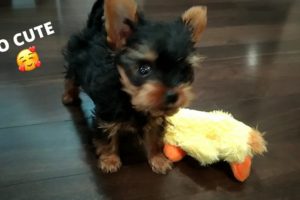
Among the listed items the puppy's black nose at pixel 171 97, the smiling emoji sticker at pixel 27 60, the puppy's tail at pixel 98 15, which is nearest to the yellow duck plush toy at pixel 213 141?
the puppy's black nose at pixel 171 97

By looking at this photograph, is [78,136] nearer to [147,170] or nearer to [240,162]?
[147,170]

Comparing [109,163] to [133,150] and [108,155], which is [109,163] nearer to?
[108,155]

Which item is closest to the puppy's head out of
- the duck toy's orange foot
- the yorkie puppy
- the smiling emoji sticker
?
the yorkie puppy

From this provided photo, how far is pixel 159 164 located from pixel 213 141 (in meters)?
0.19

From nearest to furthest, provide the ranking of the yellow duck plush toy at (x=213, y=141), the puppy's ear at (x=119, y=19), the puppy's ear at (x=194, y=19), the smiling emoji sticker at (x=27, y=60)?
the puppy's ear at (x=119, y=19) < the puppy's ear at (x=194, y=19) < the yellow duck plush toy at (x=213, y=141) < the smiling emoji sticker at (x=27, y=60)

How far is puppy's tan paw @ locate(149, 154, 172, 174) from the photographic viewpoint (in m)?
1.27

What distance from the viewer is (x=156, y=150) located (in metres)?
1.29

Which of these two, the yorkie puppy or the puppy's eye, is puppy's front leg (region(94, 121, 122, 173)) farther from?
the puppy's eye

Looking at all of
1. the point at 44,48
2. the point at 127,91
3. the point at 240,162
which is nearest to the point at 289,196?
the point at 240,162

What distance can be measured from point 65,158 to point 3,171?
0.20 metres

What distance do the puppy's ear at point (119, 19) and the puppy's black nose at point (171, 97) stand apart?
17 centimetres

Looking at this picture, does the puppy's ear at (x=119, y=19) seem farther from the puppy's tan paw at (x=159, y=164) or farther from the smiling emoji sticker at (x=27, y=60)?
the smiling emoji sticker at (x=27, y=60)

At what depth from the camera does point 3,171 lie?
125 centimetres

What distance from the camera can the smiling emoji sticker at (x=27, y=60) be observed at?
178cm
